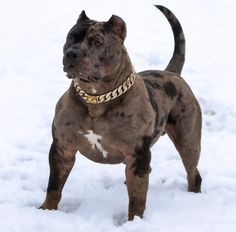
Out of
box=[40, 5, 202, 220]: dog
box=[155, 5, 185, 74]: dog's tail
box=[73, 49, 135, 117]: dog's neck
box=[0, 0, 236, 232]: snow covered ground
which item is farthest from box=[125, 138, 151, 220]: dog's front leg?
box=[155, 5, 185, 74]: dog's tail

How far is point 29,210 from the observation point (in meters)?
3.98

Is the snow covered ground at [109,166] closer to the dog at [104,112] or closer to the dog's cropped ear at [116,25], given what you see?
the dog at [104,112]

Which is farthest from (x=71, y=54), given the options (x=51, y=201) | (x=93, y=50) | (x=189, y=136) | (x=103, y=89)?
(x=189, y=136)

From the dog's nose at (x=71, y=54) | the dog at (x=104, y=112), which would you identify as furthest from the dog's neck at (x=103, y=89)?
the dog's nose at (x=71, y=54)

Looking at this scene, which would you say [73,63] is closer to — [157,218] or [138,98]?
[138,98]

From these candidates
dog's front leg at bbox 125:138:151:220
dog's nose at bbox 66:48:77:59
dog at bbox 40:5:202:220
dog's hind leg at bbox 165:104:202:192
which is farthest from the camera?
dog's hind leg at bbox 165:104:202:192

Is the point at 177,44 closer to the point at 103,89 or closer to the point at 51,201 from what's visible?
the point at 103,89

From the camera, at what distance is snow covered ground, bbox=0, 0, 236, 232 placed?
13.2ft

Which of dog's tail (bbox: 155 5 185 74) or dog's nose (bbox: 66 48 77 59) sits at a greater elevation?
dog's nose (bbox: 66 48 77 59)

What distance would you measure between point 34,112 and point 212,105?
213 cm

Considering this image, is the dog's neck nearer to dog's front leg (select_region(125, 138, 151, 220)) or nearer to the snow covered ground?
dog's front leg (select_region(125, 138, 151, 220))

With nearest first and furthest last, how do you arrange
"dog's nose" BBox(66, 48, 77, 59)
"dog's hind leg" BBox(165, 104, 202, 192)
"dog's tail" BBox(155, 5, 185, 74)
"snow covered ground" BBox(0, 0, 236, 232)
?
"dog's nose" BBox(66, 48, 77, 59), "snow covered ground" BBox(0, 0, 236, 232), "dog's hind leg" BBox(165, 104, 202, 192), "dog's tail" BBox(155, 5, 185, 74)

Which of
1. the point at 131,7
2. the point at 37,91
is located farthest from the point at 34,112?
the point at 131,7

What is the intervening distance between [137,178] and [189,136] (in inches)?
34.5
